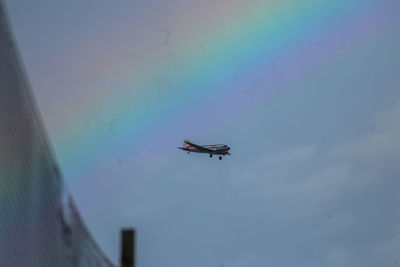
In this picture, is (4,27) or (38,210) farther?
(38,210)

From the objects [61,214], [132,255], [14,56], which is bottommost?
[132,255]

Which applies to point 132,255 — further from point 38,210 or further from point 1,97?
point 1,97

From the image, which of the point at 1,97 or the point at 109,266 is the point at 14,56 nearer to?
the point at 1,97

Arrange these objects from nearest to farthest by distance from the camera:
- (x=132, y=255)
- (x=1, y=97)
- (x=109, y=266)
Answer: (x=1, y=97)
(x=132, y=255)
(x=109, y=266)

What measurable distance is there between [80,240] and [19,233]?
313 inches

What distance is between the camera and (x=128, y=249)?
60.8 m

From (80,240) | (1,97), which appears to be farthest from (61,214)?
Result: (1,97)

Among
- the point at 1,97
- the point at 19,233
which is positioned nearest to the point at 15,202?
the point at 19,233

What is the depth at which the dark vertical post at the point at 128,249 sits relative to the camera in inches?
2392

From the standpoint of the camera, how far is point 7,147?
5844 centimetres

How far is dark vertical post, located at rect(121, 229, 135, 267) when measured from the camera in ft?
199

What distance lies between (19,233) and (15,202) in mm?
2060

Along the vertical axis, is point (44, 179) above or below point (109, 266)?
above

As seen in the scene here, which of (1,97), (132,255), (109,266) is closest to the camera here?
(1,97)
